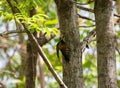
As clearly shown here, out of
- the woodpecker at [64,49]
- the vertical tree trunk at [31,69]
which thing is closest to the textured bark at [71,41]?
the woodpecker at [64,49]

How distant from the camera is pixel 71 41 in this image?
175 cm

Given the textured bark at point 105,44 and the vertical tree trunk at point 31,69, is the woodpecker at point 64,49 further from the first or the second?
the vertical tree trunk at point 31,69

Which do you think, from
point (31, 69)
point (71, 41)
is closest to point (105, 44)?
point (71, 41)

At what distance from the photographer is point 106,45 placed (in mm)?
Result: 1727

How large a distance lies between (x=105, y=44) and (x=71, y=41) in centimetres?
17

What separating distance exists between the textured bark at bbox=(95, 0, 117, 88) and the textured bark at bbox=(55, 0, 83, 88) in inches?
4.0

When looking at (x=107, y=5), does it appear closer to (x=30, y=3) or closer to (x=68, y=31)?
(x=68, y=31)

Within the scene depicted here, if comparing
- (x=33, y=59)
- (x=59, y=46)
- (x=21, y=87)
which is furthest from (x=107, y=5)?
(x=21, y=87)

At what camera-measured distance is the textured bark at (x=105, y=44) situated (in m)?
1.70

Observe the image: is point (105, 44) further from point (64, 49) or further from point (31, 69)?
point (31, 69)

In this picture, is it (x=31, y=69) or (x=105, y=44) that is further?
(x=31, y=69)

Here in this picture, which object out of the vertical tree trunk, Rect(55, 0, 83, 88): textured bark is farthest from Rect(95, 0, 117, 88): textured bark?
the vertical tree trunk

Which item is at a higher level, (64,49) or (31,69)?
(64,49)

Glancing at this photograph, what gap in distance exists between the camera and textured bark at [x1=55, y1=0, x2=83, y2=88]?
1713 millimetres
